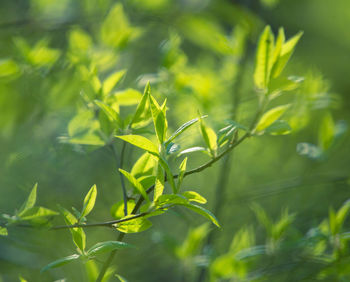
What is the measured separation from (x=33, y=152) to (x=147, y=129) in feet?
1.15

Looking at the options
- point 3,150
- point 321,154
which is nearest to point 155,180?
point 321,154

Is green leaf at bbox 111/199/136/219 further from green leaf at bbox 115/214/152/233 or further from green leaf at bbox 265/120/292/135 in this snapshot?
green leaf at bbox 265/120/292/135

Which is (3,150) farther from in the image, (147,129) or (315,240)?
(315,240)

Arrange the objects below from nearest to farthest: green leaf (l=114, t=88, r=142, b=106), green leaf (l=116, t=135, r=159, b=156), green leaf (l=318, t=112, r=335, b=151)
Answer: green leaf (l=116, t=135, r=159, b=156) → green leaf (l=114, t=88, r=142, b=106) → green leaf (l=318, t=112, r=335, b=151)

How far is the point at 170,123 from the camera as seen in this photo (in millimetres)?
1144

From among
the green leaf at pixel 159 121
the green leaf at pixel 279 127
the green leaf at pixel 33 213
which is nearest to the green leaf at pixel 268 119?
the green leaf at pixel 279 127

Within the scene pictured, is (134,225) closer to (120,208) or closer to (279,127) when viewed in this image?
(120,208)

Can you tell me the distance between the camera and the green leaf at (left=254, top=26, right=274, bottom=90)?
0.43 meters

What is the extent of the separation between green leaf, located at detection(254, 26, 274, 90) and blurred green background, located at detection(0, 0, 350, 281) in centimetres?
12

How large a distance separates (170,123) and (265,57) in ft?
2.37

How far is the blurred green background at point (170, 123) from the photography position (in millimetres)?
691

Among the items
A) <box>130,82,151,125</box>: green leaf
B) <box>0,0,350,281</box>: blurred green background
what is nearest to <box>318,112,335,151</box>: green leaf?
<box>0,0,350,281</box>: blurred green background

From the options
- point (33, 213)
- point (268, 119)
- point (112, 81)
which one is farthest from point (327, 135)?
point (33, 213)

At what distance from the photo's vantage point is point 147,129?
0.44 m
